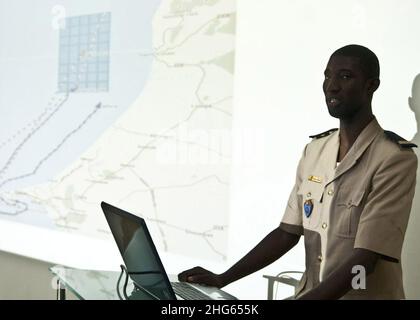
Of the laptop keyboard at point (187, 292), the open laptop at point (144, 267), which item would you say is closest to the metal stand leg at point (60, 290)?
the open laptop at point (144, 267)

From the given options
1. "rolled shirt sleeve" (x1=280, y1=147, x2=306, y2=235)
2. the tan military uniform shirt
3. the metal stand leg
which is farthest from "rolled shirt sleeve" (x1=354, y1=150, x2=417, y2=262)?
the metal stand leg

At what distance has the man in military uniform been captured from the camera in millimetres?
1393

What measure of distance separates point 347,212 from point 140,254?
58 cm

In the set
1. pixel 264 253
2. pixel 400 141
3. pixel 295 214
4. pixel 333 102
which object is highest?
pixel 333 102

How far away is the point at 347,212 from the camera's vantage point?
1506 millimetres

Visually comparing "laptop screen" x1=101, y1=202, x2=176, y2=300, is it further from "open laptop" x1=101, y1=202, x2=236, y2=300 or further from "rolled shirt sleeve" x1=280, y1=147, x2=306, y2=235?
"rolled shirt sleeve" x1=280, y1=147, x2=306, y2=235

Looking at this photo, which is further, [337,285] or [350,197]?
[350,197]

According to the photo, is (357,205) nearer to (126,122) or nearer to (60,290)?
(60,290)

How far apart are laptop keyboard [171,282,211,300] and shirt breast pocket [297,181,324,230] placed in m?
0.39
